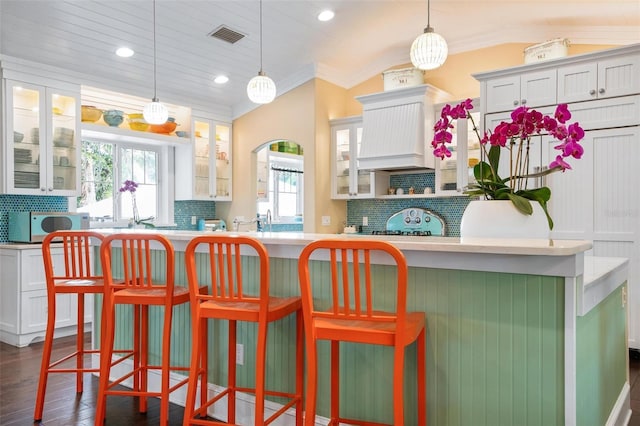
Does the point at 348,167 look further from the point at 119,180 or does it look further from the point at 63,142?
the point at 63,142

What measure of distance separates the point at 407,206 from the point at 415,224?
266 mm

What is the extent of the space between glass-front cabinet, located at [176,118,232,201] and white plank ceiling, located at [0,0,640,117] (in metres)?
0.48

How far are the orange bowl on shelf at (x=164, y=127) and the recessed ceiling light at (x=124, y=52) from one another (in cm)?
110

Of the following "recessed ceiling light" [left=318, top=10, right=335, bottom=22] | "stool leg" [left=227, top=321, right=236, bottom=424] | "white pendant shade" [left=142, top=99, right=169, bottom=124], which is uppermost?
"recessed ceiling light" [left=318, top=10, right=335, bottom=22]

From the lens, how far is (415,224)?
5.38 metres

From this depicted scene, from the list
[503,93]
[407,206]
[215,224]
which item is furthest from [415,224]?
[215,224]

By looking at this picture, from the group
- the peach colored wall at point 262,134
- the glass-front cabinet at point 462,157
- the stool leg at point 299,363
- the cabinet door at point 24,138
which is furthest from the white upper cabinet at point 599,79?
the cabinet door at point 24,138

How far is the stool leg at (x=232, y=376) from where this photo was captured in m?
2.37

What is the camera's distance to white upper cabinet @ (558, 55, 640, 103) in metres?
3.73

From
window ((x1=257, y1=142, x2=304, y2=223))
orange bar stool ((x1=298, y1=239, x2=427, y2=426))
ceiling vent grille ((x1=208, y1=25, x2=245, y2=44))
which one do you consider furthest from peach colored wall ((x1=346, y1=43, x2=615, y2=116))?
orange bar stool ((x1=298, y1=239, x2=427, y2=426))

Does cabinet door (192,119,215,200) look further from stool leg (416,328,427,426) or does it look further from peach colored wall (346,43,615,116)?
stool leg (416,328,427,426)

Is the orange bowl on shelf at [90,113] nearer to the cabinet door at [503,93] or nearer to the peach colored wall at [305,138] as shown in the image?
the peach colored wall at [305,138]

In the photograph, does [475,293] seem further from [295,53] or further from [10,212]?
[10,212]

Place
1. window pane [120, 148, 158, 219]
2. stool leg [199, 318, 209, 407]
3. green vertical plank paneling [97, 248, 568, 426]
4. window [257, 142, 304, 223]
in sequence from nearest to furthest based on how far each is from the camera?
1. green vertical plank paneling [97, 248, 568, 426]
2. stool leg [199, 318, 209, 407]
3. window pane [120, 148, 158, 219]
4. window [257, 142, 304, 223]
